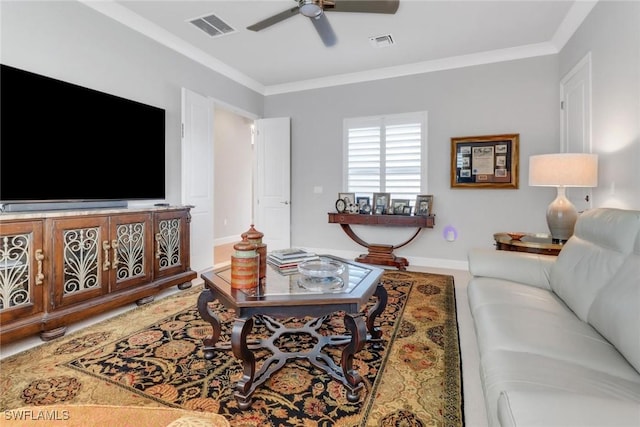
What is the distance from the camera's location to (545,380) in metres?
1.05

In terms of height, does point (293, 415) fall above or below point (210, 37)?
below

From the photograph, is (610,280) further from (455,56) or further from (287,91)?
(287,91)

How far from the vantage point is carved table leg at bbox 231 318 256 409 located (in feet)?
5.07

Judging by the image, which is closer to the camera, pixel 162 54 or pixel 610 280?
pixel 610 280

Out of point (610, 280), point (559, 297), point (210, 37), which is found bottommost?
point (559, 297)

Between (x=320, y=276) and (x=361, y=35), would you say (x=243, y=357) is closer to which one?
(x=320, y=276)

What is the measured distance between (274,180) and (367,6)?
10.4 feet

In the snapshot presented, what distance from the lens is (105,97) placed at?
287cm

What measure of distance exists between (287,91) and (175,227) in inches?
120

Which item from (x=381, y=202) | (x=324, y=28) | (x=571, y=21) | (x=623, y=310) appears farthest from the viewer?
(x=381, y=202)

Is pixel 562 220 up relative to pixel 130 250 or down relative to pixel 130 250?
up

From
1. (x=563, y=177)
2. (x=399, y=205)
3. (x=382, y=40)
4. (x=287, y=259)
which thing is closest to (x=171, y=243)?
(x=287, y=259)

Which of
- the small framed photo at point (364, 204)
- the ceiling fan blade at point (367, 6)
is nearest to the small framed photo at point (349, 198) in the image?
the small framed photo at point (364, 204)

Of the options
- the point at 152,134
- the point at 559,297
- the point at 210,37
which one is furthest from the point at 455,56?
the point at 152,134
